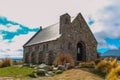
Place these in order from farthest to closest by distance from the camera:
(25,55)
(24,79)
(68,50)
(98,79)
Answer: (25,55)
(68,50)
(24,79)
(98,79)

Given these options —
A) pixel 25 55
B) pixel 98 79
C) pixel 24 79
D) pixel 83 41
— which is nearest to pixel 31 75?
pixel 24 79

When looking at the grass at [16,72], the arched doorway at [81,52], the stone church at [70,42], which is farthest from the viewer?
the arched doorway at [81,52]

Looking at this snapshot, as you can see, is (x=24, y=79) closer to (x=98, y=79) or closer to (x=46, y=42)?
(x=98, y=79)

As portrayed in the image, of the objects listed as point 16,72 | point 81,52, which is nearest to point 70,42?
point 81,52

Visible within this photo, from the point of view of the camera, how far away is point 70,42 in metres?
44.9

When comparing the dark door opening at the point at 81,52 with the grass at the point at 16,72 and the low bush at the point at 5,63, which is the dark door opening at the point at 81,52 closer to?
the low bush at the point at 5,63

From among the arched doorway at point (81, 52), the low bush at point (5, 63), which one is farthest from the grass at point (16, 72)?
the arched doorway at point (81, 52)

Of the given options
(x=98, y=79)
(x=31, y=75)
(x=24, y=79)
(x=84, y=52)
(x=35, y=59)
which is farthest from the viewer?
(x=35, y=59)

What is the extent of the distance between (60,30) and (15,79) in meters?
19.3

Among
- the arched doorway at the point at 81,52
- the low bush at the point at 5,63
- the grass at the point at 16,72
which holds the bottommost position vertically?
the grass at the point at 16,72

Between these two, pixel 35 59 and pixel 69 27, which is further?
pixel 35 59

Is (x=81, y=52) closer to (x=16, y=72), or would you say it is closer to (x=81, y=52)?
(x=81, y=52)

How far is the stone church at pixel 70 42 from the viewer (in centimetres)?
4403

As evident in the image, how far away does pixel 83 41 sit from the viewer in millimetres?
47031
